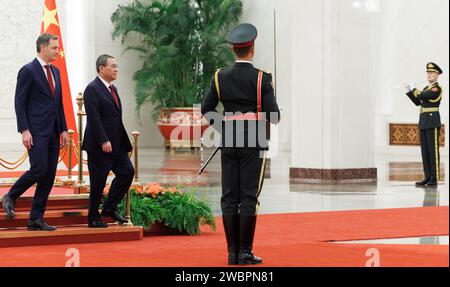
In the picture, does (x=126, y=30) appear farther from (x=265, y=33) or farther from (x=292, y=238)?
(x=292, y=238)

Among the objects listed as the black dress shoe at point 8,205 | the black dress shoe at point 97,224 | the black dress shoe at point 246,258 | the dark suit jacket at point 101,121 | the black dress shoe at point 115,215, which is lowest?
the black dress shoe at point 246,258

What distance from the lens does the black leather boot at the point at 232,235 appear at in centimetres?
721

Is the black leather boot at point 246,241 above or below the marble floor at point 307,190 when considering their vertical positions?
above

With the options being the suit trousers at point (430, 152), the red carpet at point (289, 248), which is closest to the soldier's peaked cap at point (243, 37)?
the red carpet at point (289, 248)

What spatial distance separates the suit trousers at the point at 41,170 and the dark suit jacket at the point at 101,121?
322 mm

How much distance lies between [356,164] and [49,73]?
8.44m

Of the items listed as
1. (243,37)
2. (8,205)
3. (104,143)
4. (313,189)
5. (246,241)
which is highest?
(243,37)

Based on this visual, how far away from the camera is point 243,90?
7.32 m

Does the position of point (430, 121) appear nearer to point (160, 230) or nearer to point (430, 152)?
point (430, 152)

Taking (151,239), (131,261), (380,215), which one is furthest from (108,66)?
(380,215)

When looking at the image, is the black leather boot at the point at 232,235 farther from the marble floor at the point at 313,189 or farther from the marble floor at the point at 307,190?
the marble floor at the point at 307,190

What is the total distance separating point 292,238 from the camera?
899 centimetres

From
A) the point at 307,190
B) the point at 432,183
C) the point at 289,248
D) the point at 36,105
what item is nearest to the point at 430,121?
the point at 432,183

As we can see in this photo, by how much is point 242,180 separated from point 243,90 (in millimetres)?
661
